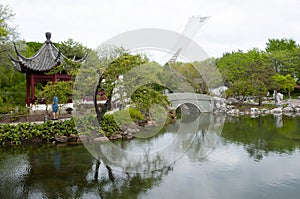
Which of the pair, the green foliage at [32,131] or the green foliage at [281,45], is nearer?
the green foliage at [32,131]

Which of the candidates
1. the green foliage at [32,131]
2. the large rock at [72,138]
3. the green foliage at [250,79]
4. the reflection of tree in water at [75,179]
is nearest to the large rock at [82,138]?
the large rock at [72,138]

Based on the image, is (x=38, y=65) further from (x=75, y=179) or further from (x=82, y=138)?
(x=75, y=179)

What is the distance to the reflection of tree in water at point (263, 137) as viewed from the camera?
1073cm

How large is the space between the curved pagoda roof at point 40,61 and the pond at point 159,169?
14.9 feet

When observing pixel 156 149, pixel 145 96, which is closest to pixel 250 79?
pixel 145 96

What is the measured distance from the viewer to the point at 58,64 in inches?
542

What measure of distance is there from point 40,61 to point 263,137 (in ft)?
35.4

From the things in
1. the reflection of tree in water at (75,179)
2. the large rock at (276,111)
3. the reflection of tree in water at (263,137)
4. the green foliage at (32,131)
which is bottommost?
the reflection of tree in water at (75,179)

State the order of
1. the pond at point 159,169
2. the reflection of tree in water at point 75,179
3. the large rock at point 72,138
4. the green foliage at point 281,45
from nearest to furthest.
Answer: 1. the reflection of tree in water at point 75,179
2. the pond at point 159,169
3. the large rock at point 72,138
4. the green foliage at point 281,45

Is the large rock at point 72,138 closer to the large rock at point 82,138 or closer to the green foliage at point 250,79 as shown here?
the large rock at point 82,138

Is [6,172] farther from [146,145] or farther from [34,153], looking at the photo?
[146,145]

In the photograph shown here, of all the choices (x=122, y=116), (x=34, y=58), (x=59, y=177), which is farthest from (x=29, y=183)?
(x=34, y=58)

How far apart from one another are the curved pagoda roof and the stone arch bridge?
8045 mm

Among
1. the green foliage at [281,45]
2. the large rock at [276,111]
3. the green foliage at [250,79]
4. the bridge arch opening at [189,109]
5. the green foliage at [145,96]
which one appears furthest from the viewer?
the green foliage at [281,45]
